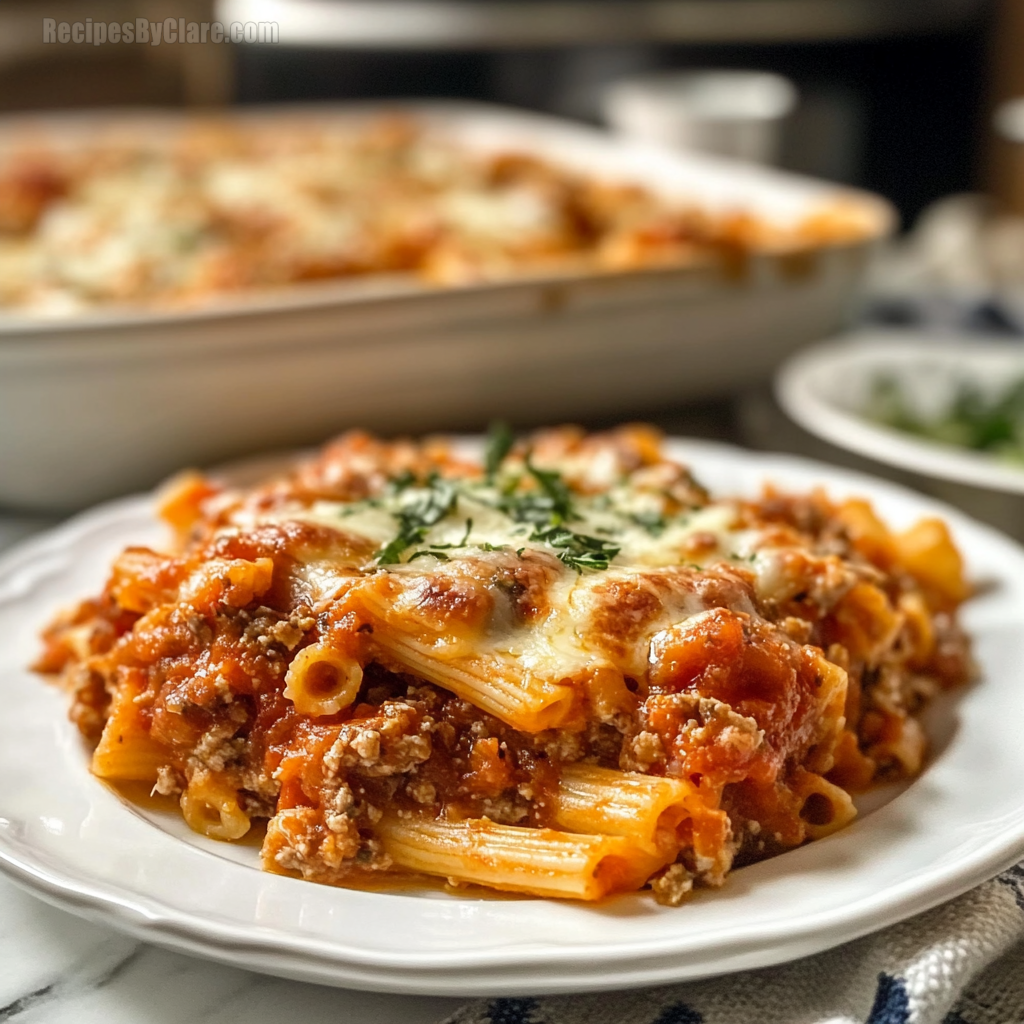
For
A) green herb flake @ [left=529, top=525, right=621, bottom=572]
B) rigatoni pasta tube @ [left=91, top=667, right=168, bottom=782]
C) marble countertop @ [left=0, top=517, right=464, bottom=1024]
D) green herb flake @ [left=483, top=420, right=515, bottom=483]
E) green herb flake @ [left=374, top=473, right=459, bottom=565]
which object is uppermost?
green herb flake @ [left=529, top=525, right=621, bottom=572]

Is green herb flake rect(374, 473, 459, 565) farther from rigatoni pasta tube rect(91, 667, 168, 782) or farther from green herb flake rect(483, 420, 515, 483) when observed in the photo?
rigatoni pasta tube rect(91, 667, 168, 782)

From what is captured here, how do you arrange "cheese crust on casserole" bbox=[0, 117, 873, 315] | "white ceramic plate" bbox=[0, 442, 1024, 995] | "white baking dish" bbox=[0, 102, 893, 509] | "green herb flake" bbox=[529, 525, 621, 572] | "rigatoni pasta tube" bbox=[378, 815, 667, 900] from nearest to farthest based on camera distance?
"white ceramic plate" bbox=[0, 442, 1024, 995], "rigatoni pasta tube" bbox=[378, 815, 667, 900], "green herb flake" bbox=[529, 525, 621, 572], "white baking dish" bbox=[0, 102, 893, 509], "cheese crust on casserole" bbox=[0, 117, 873, 315]

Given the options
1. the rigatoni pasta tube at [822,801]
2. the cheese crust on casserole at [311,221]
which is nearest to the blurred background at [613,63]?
the cheese crust on casserole at [311,221]

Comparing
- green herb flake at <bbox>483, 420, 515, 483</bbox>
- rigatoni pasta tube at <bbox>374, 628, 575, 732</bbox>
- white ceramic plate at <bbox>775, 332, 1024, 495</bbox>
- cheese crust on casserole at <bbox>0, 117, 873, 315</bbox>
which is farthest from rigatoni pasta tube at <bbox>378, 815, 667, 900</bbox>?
cheese crust on casserole at <bbox>0, 117, 873, 315</bbox>

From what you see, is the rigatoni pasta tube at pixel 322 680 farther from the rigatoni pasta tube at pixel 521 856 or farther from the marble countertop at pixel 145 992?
the marble countertop at pixel 145 992

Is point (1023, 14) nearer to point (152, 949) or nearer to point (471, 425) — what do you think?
point (471, 425)

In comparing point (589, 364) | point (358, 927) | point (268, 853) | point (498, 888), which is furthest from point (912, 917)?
point (589, 364)
